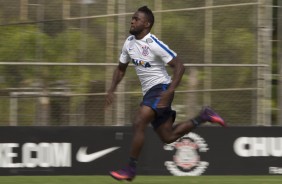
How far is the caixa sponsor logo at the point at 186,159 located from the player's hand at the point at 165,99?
2018 millimetres

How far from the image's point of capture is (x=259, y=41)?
Answer: 12938 mm

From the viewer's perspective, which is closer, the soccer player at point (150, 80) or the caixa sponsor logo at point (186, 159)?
the soccer player at point (150, 80)

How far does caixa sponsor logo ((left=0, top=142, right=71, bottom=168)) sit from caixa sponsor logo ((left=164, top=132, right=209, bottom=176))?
1512mm

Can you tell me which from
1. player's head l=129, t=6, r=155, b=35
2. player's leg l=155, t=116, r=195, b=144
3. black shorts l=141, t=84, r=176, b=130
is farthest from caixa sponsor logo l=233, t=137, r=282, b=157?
player's head l=129, t=6, r=155, b=35

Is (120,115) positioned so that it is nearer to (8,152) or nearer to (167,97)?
(8,152)

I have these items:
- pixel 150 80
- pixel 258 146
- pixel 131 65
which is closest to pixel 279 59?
pixel 258 146

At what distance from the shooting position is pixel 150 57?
9430mm

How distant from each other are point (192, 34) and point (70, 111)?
8.15ft

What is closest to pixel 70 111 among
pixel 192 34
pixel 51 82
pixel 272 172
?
pixel 51 82

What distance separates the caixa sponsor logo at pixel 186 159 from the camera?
11.2 meters
